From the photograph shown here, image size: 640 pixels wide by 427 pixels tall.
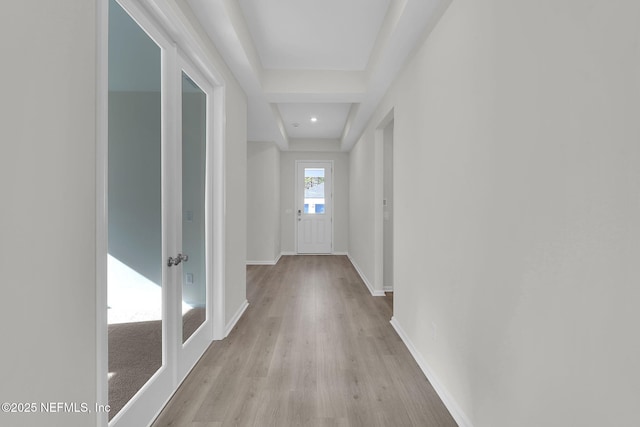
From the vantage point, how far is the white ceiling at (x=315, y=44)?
2133mm

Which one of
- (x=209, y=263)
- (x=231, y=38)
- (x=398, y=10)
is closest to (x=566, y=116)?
(x=398, y=10)

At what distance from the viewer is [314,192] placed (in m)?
7.15

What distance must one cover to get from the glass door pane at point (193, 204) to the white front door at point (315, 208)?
4.67 meters

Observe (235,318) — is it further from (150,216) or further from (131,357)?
(150,216)

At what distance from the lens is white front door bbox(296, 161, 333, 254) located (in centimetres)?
712

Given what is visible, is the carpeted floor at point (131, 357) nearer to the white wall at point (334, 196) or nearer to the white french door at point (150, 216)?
the white french door at point (150, 216)

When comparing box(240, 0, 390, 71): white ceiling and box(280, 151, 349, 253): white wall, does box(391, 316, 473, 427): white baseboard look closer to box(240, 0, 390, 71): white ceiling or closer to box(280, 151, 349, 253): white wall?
box(240, 0, 390, 71): white ceiling

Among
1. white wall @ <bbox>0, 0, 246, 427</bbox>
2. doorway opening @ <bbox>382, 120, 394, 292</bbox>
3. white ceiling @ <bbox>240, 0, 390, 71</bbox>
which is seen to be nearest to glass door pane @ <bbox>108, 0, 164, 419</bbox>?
white wall @ <bbox>0, 0, 246, 427</bbox>
